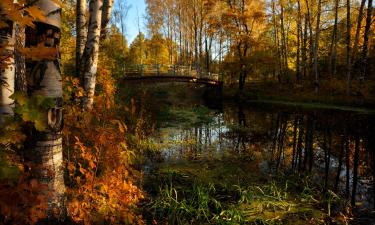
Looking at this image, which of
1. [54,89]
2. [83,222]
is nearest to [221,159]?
[83,222]

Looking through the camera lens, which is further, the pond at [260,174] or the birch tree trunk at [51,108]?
the pond at [260,174]

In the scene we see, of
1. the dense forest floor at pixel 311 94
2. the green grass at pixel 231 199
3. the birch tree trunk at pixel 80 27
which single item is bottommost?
the green grass at pixel 231 199

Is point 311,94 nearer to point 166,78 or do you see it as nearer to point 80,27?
point 166,78

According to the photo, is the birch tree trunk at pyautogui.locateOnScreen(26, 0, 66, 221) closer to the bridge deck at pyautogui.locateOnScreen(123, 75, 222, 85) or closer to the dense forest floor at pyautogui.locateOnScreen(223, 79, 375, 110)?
the bridge deck at pyautogui.locateOnScreen(123, 75, 222, 85)

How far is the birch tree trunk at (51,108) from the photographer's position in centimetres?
236

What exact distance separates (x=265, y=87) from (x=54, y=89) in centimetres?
2778

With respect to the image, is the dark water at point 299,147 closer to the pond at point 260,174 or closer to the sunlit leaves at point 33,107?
the pond at point 260,174

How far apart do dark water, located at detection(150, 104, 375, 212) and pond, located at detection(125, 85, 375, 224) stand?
0.06ft

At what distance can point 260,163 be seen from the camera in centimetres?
719

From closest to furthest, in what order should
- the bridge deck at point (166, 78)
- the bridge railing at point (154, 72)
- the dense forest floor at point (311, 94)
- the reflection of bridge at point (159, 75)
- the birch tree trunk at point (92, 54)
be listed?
the birch tree trunk at point (92, 54)
the dense forest floor at point (311, 94)
the bridge deck at point (166, 78)
the reflection of bridge at point (159, 75)
the bridge railing at point (154, 72)

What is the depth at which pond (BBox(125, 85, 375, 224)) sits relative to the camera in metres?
4.39

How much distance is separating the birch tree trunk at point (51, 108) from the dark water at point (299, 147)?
4.47m

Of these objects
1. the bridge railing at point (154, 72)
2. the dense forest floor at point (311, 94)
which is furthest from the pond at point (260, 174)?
the bridge railing at point (154, 72)

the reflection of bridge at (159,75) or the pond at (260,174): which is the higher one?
the reflection of bridge at (159,75)
